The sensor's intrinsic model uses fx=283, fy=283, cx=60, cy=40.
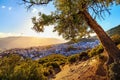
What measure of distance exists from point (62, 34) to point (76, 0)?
11.1 feet

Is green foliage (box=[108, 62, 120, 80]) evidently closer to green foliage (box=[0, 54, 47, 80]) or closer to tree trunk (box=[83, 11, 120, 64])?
tree trunk (box=[83, 11, 120, 64])

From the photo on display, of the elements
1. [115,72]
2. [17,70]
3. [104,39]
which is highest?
[104,39]

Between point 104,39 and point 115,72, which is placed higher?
point 104,39

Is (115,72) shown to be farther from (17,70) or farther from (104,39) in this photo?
(17,70)

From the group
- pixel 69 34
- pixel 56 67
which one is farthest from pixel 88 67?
pixel 56 67

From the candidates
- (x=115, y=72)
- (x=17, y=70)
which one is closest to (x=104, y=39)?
(x=115, y=72)

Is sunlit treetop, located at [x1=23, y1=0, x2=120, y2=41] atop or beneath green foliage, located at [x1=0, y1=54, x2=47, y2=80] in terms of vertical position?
atop

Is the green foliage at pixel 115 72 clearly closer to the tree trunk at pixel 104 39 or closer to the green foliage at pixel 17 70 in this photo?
the tree trunk at pixel 104 39

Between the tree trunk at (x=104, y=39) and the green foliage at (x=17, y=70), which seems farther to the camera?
the green foliage at (x=17, y=70)

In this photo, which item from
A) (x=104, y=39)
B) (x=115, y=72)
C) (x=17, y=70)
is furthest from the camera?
(x=17, y=70)

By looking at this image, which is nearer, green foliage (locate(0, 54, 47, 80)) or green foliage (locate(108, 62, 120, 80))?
green foliage (locate(108, 62, 120, 80))

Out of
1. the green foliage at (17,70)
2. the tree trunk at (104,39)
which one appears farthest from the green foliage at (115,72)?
the green foliage at (17,70)

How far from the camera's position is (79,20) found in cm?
1800

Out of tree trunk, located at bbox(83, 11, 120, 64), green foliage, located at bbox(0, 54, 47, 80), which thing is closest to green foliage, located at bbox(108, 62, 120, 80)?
tree trunk, located at bbox(83, 11, 120, 64)
